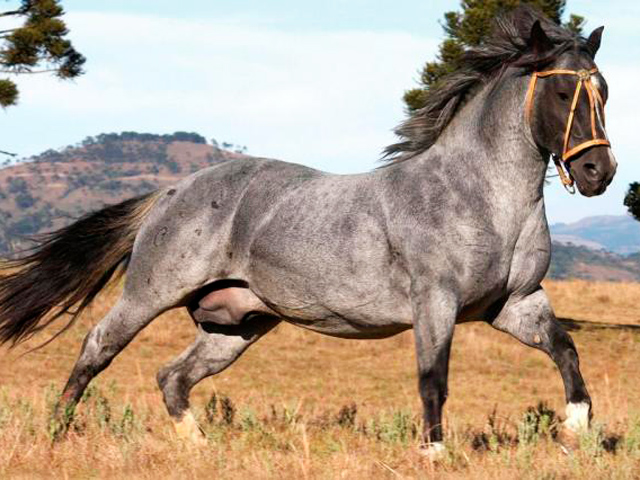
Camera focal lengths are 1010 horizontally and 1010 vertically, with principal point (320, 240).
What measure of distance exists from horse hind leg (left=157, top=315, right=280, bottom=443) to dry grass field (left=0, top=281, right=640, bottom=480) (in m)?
0.28

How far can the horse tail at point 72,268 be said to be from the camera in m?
7.62

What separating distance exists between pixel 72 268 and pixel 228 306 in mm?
1473

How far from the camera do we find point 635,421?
239 inches

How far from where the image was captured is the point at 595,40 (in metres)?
5.95

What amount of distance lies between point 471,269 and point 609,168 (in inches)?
37.1

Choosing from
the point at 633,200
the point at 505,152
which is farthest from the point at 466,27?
the point at 505,152

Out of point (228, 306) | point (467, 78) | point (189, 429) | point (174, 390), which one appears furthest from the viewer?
point (174, 390)

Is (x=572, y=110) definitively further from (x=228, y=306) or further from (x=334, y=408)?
(x=334, y=408)

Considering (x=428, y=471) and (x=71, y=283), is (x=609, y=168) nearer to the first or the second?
(x=428, y=471)

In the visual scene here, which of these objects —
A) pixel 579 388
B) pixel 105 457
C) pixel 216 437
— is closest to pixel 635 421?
pixel 579 388

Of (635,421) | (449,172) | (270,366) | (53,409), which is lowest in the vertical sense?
(270,366)

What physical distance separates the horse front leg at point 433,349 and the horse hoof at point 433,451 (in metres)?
0.07

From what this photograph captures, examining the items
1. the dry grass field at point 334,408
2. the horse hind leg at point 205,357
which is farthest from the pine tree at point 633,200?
the horse hind leg at point 205,357

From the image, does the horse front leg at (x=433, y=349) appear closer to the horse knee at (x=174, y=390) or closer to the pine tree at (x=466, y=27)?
the horse knee at (x=174, y=390)
